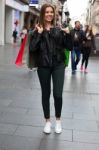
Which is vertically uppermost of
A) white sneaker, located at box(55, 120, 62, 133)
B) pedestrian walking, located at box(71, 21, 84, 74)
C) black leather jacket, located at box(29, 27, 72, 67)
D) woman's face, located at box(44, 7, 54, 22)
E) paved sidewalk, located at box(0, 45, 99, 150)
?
woman's face, located at box(44, 7, 54, 22)

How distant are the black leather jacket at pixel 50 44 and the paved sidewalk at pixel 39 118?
1.04 meters

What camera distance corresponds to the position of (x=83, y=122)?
6277 millimetres

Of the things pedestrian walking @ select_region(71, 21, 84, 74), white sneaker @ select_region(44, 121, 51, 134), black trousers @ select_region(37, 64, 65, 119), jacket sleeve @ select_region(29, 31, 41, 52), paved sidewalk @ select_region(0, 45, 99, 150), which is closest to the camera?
paved sidewalk @ select_region(0, 45, 99, 150)

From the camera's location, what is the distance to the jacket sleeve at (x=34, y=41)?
5.31 meters

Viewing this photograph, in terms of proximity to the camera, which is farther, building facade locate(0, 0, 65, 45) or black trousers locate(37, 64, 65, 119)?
building facade locate(0, 0, 65, 45)

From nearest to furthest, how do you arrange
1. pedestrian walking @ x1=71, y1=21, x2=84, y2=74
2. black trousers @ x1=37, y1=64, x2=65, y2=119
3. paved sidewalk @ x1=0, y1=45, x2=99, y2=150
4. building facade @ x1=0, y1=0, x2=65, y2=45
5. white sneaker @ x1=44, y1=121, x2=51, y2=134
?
paved sidewalk @ x1=0, y1=45, x2=99, y2=150, black trousers @ x1=37, y1=64, x2=65, y2=119, white sneaker @ x1=44, y1=121, x2=51, y2=134, pedestrian walking @ x1=71, y1=21, x2=84, y2=74, building facade @ x1=0, y1=0, x2=65, y2=45

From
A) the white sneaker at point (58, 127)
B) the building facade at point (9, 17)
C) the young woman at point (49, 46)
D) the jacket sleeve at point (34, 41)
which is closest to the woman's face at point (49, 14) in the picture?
the young woman at point (49, 46)

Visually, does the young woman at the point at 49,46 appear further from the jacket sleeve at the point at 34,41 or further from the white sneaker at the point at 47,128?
the white sneaker at the point at 47,128

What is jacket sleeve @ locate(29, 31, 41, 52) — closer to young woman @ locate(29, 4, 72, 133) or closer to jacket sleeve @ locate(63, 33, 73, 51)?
young woman @ locate(29, 4, 72, 133)

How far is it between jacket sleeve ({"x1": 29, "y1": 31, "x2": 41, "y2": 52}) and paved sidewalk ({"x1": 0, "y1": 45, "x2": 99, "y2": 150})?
1.21m

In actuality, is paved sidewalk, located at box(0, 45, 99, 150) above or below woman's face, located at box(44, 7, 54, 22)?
below

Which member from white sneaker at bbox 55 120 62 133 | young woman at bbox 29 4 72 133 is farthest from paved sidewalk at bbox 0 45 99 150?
young woman at bbox 29 4 72 133

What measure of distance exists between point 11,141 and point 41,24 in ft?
5.41

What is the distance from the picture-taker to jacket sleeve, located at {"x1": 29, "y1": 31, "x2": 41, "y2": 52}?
5.31 meters
